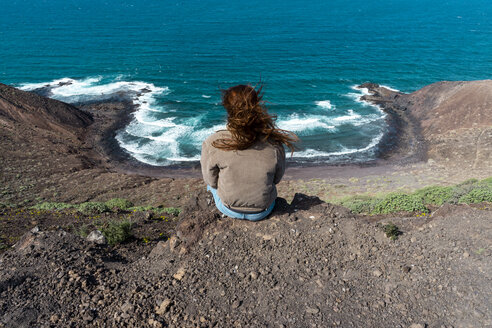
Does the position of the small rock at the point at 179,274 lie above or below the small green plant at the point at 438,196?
above

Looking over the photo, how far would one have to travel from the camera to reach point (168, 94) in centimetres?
4388

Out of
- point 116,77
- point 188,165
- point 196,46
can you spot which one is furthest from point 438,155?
point 196,46

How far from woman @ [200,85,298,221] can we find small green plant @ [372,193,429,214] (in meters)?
7.66

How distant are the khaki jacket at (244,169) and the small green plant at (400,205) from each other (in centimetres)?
780

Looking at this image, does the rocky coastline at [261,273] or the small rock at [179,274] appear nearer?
the rocky coastline at [261,273]

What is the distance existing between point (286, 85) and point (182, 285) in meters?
42.9

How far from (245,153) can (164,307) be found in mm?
2620

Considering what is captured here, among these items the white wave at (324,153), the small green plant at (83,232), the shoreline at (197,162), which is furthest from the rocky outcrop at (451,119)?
the small green plant at (83,232)

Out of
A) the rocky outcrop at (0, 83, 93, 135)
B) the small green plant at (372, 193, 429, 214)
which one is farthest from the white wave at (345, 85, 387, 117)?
the rocky outcrop at (0, 83, 93, 135)

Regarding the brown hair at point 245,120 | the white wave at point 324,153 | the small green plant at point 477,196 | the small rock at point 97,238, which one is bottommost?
the white wave at point 324,153

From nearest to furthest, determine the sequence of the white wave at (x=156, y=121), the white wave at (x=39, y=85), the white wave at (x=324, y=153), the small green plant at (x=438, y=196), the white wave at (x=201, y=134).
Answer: the small green plant at (x=438, y=196)
the white wave at (x=324, y=153)
the white wave at (x=201, y=134)
the white wave at (x=156, y=121)
the white wave at (x=39, y=85)

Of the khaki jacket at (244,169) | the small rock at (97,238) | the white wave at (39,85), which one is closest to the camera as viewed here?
the khaki jacket at (244,169)

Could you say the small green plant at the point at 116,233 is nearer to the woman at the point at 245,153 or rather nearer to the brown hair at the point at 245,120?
the woman at the point at 245,153

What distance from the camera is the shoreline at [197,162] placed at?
2852cm
